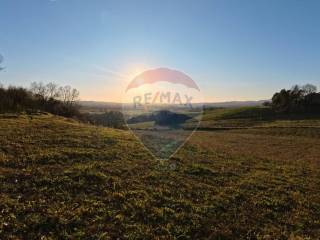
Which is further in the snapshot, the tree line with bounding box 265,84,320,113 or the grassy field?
the tree line with bounding box 265,84,320,113

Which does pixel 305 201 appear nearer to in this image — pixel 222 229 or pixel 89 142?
pixel 222 229

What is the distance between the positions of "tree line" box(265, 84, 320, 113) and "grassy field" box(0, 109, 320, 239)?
80838mm

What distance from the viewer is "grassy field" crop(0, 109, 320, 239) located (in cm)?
1040

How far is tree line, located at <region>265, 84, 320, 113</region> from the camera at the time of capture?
9556 cm

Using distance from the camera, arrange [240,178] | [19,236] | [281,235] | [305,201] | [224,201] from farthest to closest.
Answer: [240,178] < [305,201] < [224,201] < [281,235] < [19,236]

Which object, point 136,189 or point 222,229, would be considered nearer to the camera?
point 222,229

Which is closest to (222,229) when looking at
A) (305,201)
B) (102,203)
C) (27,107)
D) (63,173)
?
(102,203)

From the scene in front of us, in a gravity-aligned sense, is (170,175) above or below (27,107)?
below

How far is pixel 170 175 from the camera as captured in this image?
17.8 metres

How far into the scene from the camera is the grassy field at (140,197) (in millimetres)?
10398

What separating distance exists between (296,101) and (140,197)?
95232 mm

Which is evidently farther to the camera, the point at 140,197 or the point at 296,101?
the point at 296,101

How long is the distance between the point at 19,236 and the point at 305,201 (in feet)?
41.1

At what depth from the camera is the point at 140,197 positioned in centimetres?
1342
